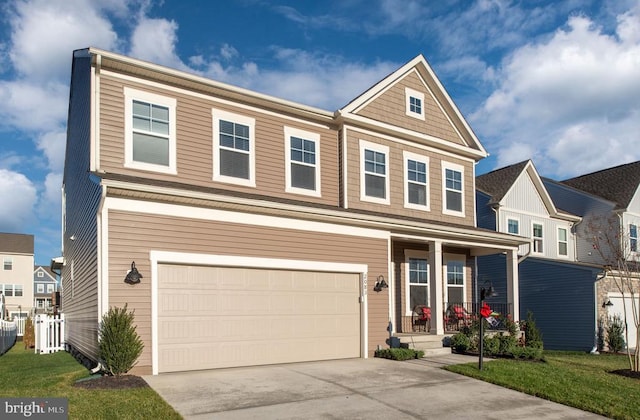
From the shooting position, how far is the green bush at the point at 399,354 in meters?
13.2

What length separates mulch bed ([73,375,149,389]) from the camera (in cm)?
902

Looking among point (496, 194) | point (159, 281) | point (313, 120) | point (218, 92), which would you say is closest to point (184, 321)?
point (159, 281)

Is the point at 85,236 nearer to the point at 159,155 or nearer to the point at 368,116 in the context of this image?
the point at 159,155

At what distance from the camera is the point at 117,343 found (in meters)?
9.66

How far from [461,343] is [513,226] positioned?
1042 cm

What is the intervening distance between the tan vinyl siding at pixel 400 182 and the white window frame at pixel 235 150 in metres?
2.97

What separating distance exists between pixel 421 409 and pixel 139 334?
5.33 m

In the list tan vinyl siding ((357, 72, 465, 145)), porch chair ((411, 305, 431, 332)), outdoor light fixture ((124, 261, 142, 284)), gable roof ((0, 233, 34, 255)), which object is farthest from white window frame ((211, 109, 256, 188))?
gable roof ((0, 233, 34, 255))

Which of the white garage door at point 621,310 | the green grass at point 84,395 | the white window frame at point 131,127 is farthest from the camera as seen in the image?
the white garage door at point 621,310

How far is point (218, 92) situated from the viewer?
13.4 meters

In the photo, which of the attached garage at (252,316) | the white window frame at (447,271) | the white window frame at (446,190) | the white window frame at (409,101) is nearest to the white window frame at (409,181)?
the white window frame at (446,190)

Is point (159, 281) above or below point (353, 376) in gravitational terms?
above

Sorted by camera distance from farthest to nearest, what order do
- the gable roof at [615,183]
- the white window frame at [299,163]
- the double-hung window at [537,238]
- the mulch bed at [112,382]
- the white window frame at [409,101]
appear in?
the gable roof at [615,183], the double-hung window at [537,238], the white window frame at [409,101], the white window frame at [299,163], the mulch bed at [112,382]

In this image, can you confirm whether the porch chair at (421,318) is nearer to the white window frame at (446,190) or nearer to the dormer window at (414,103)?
the white window frame at (446,190)
